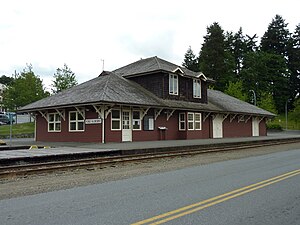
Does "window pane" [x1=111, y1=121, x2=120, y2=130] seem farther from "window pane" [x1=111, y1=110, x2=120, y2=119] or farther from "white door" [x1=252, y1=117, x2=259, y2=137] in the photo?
"white door" [x1=252, y1=117, x2=259, y2=137]

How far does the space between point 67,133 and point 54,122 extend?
212 cm

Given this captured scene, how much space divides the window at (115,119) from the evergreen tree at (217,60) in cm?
4759

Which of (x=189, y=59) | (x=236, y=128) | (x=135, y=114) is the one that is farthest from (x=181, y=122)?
(x=189, y=59)

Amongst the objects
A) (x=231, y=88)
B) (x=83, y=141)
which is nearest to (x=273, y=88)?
(x=231, y=88)

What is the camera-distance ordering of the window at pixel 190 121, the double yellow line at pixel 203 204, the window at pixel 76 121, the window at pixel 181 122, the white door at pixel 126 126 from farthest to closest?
the window at pixel 190 121 < the window at pixel 181 122 < the window at pixel 76 121 < the white door at pixel 126 126 < the double yellow line at pixel 203 204

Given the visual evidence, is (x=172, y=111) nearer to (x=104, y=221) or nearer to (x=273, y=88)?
(x=104, y=221)

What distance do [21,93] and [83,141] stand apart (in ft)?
72.5

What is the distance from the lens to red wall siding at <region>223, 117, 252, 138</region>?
3409cm

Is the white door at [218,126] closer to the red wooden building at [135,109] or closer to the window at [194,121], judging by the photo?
the red wooden building at [135,109]

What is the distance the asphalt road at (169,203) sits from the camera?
5.21m

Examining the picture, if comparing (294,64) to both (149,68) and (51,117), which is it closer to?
(149,68)

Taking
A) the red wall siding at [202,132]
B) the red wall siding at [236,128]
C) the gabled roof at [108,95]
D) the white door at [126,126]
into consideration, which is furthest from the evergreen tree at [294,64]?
the white door at [126,126]

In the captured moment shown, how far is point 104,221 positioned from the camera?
199 inches

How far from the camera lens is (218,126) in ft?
108
